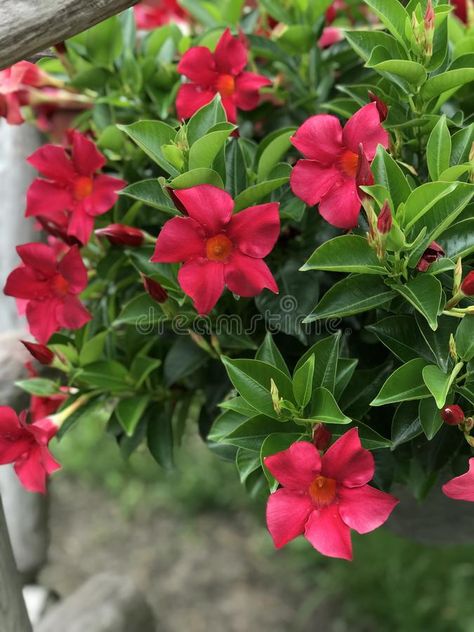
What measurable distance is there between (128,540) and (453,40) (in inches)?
82.1

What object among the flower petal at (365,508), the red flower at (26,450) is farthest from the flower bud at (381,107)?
the red flower at (26,450)

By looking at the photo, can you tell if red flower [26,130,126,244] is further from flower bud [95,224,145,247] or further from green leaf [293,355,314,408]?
green leaf [293,355,314,408]

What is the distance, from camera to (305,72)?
3.65 feet

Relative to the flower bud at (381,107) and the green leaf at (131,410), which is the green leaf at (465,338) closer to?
the flower bud at (381,107)

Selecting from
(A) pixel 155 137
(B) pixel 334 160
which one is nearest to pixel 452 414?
(B) pixel 334 160

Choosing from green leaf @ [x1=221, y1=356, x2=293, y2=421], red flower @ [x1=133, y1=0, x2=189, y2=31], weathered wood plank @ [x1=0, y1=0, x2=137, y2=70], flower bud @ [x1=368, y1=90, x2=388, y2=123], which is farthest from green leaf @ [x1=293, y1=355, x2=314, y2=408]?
red flower @ [x1=133, y1=0, x2=189, y2=31]

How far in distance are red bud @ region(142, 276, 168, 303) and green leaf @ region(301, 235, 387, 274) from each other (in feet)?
0.61

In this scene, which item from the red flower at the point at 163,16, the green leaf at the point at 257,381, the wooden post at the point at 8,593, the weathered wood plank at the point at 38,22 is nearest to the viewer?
the weathered wood plank at the point at 38,22

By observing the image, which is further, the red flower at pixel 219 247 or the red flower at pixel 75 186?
the red flower at pixel 75 186

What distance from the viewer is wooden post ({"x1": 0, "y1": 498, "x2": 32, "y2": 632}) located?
871mm

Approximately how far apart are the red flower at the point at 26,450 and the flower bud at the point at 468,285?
0.45 meters

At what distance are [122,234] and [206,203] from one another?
0.74 ft

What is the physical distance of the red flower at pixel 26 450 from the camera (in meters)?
0.84

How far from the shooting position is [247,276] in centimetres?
75
